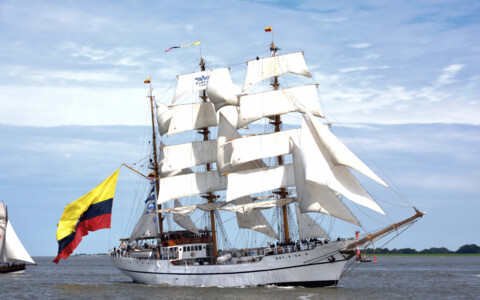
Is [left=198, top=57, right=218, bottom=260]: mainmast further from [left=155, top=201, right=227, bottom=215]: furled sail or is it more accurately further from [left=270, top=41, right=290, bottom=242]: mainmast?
[left=270, top=41, right=290, bottom=242]: mainmast

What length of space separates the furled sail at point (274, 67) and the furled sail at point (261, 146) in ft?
18.7

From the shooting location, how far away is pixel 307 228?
56812 millimetres

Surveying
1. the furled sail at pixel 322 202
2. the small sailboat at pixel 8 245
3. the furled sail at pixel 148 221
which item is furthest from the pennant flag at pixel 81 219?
the small sailboat at pixel 8 245

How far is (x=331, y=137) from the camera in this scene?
52.1 meters

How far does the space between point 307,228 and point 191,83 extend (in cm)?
2034

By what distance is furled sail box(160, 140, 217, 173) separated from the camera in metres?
65.2

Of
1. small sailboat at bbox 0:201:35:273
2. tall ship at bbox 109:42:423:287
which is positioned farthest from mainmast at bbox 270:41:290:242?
small sailboat at bbox 0:201:35:273

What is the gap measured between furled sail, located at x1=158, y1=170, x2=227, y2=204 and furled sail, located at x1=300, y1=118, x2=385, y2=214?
14.7 metres

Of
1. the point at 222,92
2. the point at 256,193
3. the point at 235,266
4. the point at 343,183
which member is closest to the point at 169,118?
the point at 222,92

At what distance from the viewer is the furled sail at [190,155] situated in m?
65.2

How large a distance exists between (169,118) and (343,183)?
78.4 feet

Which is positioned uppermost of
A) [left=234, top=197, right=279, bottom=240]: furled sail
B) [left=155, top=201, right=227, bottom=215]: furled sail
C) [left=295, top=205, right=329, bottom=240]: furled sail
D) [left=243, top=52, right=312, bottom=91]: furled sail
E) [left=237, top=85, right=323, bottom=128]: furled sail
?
[left=243, top=52, right=312, bottom=91]: furled sail

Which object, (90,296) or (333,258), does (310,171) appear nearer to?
(333,258)

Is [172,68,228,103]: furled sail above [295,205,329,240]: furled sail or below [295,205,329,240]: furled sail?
above
